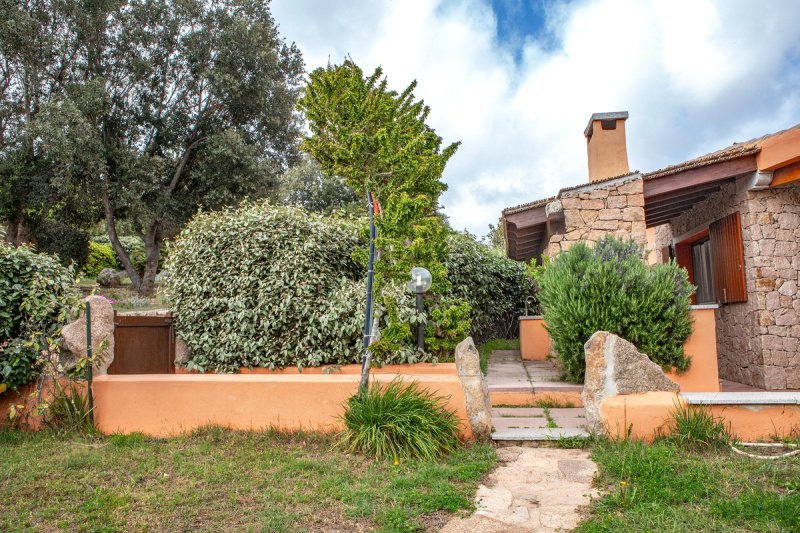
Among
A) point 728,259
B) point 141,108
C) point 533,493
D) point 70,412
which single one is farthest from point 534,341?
point 141,108

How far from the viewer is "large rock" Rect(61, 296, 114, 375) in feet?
18.9

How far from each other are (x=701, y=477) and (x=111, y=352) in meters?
5.60

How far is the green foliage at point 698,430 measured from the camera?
452 cm

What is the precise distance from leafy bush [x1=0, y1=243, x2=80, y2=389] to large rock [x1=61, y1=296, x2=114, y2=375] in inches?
6.5

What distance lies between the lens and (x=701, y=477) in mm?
3789

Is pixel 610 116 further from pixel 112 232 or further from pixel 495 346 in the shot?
pixel 112 232

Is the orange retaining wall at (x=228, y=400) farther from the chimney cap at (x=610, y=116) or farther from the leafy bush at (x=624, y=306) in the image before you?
the chimney cap at (x=610, y=116)

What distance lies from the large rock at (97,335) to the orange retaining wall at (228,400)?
24cm

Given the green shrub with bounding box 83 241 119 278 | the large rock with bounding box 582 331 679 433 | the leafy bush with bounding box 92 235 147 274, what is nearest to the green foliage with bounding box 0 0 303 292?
the green shrub with bounding box 83 241 119 278

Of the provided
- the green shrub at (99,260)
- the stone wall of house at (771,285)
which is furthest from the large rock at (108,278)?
the stone wall of house at (771,285)

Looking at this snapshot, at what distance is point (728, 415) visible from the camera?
4766 mm

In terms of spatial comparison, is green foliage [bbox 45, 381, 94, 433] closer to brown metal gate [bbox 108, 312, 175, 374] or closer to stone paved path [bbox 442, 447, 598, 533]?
brown metal gate [bbox 108, 312, 175, 374]

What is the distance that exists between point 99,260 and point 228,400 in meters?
18.2

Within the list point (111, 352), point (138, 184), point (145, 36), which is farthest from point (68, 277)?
point (145, 36)
